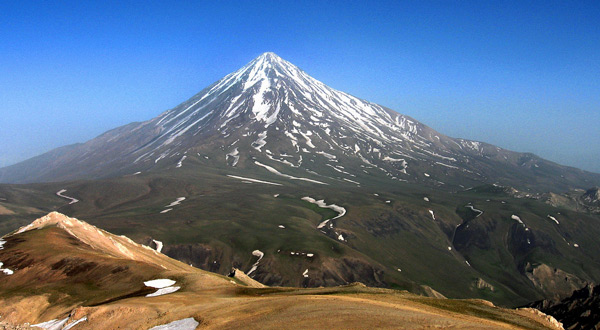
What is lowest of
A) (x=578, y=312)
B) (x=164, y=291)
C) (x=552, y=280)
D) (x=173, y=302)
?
(x=552, y=280)

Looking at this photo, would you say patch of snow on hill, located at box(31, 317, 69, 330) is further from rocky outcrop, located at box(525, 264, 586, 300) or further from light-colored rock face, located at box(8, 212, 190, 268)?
rocky outcrop, located at box(525, 264, 586, 300)

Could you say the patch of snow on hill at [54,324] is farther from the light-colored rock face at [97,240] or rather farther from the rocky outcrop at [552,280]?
the rocky outcrop at [552,280]

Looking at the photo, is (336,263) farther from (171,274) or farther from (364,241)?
(171,274)

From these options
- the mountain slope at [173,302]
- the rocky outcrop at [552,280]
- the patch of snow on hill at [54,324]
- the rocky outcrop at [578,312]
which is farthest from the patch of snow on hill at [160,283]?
the rocky outcrop at [552,280]

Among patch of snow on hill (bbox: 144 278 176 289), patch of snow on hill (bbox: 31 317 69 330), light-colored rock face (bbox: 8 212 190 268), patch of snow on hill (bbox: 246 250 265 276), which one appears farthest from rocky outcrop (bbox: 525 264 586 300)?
patch of snow on hill (bbox: 31 317 69 330)

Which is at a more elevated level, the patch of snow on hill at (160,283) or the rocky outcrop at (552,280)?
the patch of snow on hill at (160,283)

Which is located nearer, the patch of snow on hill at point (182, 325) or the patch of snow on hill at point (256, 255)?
the patch of snow on hill at point (182, 325)

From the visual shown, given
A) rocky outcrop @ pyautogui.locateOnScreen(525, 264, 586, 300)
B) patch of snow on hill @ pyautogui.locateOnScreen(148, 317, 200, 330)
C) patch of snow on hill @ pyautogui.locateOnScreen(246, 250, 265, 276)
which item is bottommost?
rocky outcrop @ pyautogui.locateOnScreen(525, 264, 586, 300)

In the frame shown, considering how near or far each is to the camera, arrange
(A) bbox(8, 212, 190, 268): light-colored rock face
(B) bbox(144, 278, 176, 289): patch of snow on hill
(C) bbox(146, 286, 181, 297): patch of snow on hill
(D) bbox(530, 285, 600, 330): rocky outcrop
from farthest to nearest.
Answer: (A) bbox(8, 212, 190, 268): light-colored rock face
(D) bbox(530, 285, 600, 330): rocky outcrop
(B) bbox(144, 278, 176, 289): patch of snow on hill
(C) bbox(146, 286, 181, 297): patch of snow on hill

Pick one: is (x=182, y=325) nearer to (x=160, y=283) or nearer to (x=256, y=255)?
(x=160, y=283)

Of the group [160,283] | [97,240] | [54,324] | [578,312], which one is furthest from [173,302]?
[578,312]
